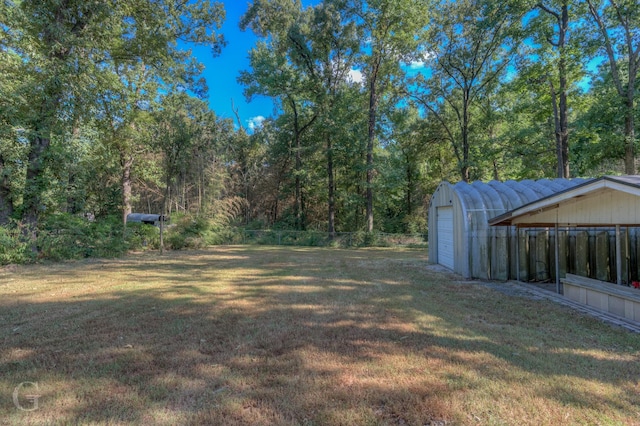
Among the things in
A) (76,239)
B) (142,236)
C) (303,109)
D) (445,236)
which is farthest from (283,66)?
(445,236)

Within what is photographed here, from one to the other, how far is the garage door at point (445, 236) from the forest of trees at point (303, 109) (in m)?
9.08

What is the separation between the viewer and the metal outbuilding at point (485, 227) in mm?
8914

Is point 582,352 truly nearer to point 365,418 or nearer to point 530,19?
point 365,418

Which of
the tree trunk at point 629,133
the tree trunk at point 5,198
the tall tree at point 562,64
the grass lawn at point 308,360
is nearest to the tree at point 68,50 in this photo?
the tree trunk at point 5,198

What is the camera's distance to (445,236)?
1125cm

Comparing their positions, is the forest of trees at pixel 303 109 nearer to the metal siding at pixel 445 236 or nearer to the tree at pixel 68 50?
the tree at pixel 68 50

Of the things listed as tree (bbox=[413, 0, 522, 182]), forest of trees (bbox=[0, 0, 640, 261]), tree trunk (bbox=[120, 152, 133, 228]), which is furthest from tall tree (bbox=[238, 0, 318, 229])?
tree trunk (bbox=[120, 152, 133, 228])

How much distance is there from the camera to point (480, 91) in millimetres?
21641

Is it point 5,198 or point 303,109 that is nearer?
point 5,198

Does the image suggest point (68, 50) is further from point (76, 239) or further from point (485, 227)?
point (485, 227)

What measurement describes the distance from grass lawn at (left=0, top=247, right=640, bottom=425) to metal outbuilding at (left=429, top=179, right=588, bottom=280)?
2402 mm

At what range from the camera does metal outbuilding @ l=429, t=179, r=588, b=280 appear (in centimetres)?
891

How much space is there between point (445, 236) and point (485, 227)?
232cm

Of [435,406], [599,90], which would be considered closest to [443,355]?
[435,406]
